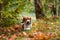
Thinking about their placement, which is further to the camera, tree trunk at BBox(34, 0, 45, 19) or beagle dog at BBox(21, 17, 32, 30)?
tree trunk at BBox(34, 0, 45, 19)

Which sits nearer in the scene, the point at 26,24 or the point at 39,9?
the point at 26,24

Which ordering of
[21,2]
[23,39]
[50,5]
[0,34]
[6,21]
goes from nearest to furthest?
[23,39] → [0,34] → [21,2] → [6,21] → [50,5]

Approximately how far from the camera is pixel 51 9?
2130 cm

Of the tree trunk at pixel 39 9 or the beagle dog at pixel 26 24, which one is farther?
the tree trunk at pixel 39 9

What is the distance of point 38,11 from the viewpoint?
1694cm

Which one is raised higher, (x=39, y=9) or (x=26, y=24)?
(x=26, y=24)

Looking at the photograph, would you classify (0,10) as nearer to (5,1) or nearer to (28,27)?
(5,1)

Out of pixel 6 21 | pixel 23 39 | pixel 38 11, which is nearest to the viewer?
pixel 23 39

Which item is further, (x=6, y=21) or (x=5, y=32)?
(x=6, y=21)

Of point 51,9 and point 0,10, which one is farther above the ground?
point 0,10

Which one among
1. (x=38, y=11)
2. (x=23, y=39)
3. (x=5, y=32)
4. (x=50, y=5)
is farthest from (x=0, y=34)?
(x=50, y=5)

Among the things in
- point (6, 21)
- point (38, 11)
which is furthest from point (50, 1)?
point (6, 21)

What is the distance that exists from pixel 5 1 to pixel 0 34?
2057mm

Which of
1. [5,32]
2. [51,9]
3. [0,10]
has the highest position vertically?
[0,10]
